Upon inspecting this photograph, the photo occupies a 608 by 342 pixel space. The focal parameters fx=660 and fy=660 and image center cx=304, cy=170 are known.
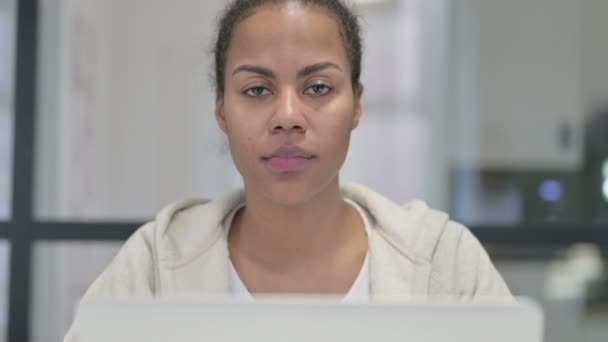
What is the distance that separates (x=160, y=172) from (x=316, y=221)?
140cm

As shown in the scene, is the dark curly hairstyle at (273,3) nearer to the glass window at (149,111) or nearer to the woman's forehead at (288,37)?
the woman's forehead at (288,37)

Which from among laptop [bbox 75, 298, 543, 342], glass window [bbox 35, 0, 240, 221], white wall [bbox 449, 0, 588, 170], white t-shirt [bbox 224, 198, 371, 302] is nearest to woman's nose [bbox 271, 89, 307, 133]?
white t-shirt [bbox 224, 198, 371, 302]

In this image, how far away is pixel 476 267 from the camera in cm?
101

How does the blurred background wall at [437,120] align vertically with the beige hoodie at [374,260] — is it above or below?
above

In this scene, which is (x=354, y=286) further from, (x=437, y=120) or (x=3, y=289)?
(x=437, y=120)

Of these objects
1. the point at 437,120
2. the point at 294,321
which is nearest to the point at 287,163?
the point at 294,321

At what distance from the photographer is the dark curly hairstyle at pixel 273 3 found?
0.95 m

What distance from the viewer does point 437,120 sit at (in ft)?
8.12

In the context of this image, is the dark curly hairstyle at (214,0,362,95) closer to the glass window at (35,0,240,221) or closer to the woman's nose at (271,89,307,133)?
the woman's nose at (271,89,307,133)

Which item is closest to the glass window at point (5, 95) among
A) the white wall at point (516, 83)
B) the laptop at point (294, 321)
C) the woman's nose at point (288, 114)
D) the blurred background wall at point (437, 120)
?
the blurred background wall at point (437, 120)

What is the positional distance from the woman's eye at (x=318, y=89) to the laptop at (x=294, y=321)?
485mm

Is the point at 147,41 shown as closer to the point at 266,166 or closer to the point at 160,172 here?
the point at 160,172

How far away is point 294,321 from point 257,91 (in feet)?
1.67

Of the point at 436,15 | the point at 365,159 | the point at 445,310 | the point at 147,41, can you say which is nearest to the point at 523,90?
the point at 436,15
